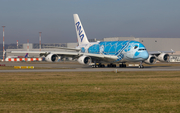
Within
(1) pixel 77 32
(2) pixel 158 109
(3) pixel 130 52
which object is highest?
(1) pixel 77 32

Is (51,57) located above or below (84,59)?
above

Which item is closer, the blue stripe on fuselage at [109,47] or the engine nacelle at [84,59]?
the engine nacelle at [84,59]

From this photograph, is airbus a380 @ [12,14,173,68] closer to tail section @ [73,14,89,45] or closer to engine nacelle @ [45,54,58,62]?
engine nacelle @ [45,54,58,62]

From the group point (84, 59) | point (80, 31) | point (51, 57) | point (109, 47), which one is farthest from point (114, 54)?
point (80, 31)

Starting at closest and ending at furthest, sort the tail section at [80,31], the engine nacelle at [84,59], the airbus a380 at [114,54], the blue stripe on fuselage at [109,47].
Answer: the airbus a380 at [114,54], the engine nacelle at [84,59], the blue stripe on fuselage at [109,47], the tail section at [80,31]

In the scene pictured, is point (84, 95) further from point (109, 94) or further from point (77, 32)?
point (77, 32)

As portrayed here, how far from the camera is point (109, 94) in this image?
1631cm

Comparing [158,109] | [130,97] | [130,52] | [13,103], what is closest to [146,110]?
[158,109]

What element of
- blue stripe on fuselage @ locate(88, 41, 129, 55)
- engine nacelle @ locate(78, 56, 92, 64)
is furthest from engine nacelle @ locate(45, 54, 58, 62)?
blue stripe on fuselage @ locate(88, 41, 129, 55)

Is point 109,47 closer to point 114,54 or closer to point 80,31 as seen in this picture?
point 114,54

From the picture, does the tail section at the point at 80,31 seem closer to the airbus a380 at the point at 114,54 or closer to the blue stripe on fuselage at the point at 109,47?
the airbus a380 at the point at 114,54

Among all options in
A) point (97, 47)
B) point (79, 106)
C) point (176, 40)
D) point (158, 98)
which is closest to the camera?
point (79, 106)

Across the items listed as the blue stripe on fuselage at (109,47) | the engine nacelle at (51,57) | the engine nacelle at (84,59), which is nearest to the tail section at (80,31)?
the blue stripe on fuselage at (109,47)

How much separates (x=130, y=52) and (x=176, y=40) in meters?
74.6
